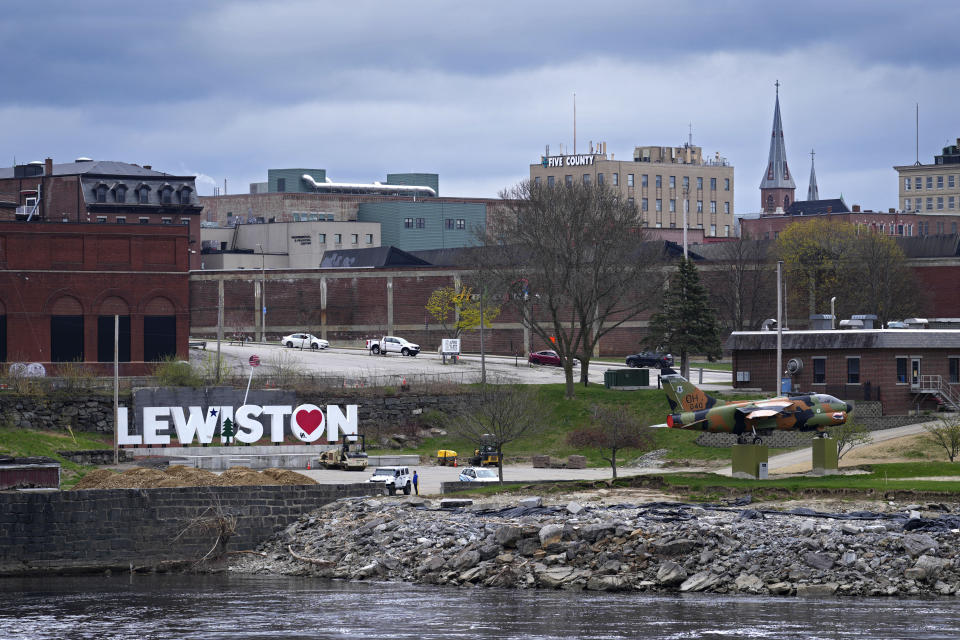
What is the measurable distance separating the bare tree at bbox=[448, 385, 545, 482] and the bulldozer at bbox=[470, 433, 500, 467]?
0.05 meters

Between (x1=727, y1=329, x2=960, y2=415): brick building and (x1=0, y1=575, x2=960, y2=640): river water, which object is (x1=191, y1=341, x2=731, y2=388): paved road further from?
(x1=0, y1=575, x2=960, y2=640): river water

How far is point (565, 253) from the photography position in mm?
81875

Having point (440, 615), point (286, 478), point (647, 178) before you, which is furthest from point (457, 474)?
point (647, 178)

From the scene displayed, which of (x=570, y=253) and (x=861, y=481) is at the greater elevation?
(x=570, y=253)

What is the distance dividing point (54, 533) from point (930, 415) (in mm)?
44318

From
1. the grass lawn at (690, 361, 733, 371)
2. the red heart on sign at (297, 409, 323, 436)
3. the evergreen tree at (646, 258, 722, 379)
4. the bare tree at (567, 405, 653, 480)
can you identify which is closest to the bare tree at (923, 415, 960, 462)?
the bare tree at (567, 405, 653, 480)

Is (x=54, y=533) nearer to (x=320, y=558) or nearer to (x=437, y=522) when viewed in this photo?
(x=320, y=558)

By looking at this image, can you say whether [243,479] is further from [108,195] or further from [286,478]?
[108,195]

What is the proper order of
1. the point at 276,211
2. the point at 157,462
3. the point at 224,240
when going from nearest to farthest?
1. the point at 157,462
2. the point at 224,240
3. the point at 276,211

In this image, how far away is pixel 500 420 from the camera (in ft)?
197

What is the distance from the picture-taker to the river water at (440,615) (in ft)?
116

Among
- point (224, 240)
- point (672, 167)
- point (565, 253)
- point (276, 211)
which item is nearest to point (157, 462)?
point (565, 253)

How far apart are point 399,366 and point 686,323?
21.2 metres

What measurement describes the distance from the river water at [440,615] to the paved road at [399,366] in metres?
42.4
